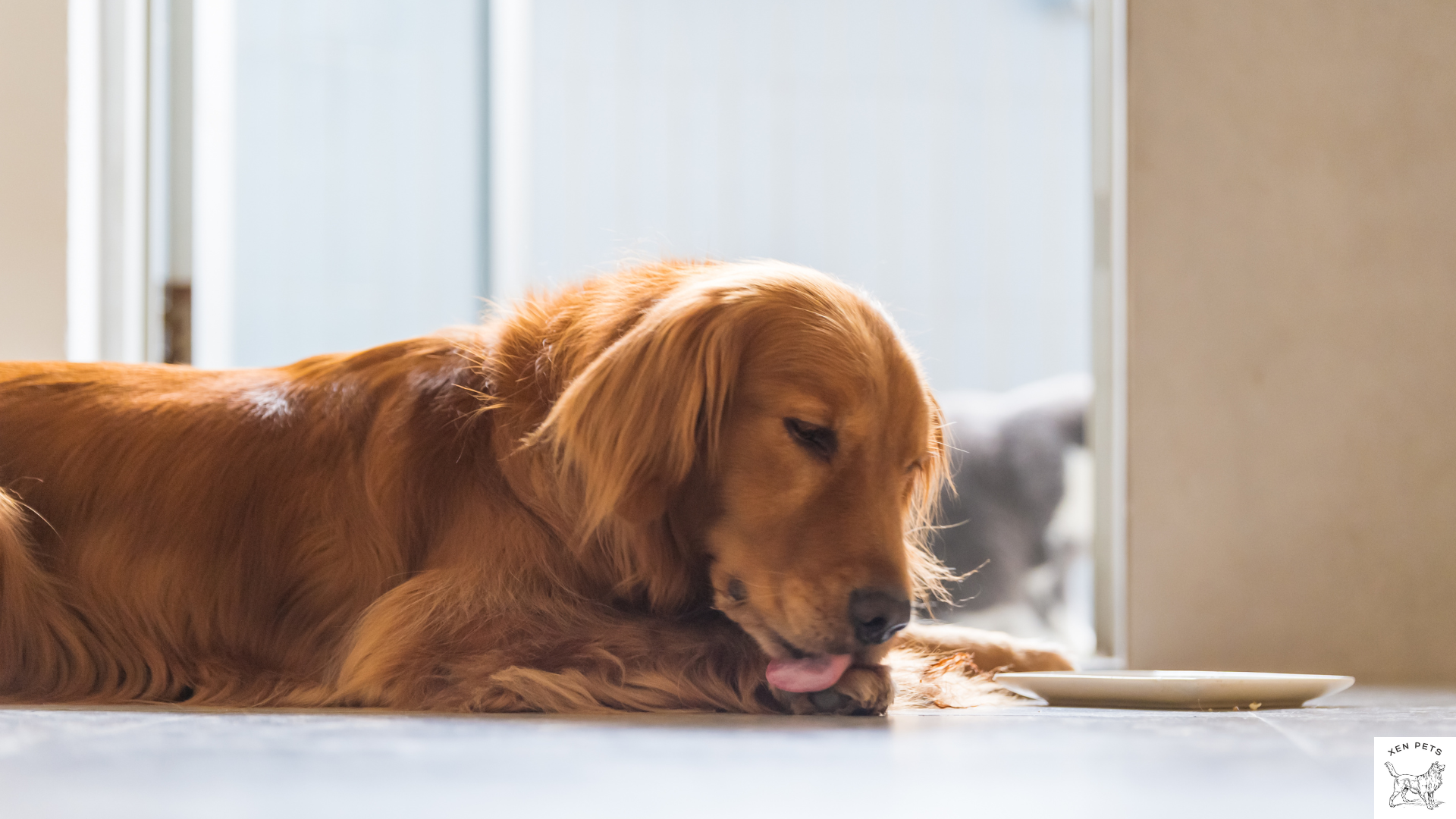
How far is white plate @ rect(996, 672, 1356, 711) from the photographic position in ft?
4.06

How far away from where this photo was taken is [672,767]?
713 millimetres

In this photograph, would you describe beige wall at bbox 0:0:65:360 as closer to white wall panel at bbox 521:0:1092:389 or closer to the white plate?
white wall panel at bbox 521:0:1092:389

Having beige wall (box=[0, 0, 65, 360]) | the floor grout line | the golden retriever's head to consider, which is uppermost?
beige wall (box=[0, 0, 65, 360])

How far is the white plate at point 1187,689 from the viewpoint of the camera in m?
1.24

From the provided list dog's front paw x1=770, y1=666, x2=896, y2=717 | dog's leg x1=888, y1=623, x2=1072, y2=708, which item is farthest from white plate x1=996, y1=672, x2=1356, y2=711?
dog's front paw x1=770, y1=666, x2=896, y2=717

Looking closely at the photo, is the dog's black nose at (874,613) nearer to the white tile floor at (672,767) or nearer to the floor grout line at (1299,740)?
the white tile floor at (672,767)

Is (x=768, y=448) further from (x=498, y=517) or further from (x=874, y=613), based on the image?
(x=498, y=517)

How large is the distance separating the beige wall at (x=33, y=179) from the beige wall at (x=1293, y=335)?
7.60 ft

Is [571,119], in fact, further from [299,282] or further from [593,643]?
[593,643]

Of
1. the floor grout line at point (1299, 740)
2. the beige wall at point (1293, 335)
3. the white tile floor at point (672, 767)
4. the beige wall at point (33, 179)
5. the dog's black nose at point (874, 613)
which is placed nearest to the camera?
the white tile floor at point (672, 767)

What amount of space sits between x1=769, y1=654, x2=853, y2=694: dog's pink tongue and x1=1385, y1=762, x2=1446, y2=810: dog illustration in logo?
0.56m

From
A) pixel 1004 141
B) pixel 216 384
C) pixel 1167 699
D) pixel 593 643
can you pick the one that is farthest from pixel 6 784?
pixel 1004 141

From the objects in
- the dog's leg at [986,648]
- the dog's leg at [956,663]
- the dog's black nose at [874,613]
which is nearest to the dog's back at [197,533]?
the dog's black nose at [874,613]

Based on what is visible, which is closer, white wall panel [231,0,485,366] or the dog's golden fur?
the dog's golden fur
